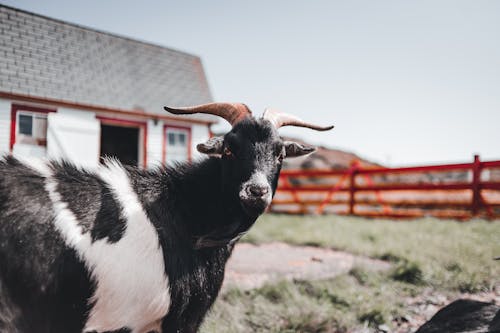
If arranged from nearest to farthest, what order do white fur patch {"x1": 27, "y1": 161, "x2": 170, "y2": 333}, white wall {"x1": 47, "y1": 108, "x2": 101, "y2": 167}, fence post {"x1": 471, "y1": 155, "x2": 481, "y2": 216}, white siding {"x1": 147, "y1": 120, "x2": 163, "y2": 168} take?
white fur patch {"x1": 27, "y1": 161, "x2": 170, "y2": 333} < fence post {"x1": 471, "y1": 155, "x2": 481, "y2": 216} < white wall {"x1": 47, "y1": 108, "x2": 101, "y2": 167} < white siding {"x1": 147, "y1": 120, "x2": 163, "y2": 168}

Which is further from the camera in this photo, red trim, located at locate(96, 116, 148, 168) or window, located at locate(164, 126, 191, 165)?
window, located at locate(164, 126, 191, 165)

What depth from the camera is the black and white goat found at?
1.90 m

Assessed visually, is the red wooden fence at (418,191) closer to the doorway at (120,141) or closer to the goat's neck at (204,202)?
the doorway at (120,141)

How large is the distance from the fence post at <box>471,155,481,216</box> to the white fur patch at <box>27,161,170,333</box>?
8443mm

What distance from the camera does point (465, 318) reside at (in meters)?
2.67

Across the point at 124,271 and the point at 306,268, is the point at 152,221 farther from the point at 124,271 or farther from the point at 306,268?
the point at 306,268

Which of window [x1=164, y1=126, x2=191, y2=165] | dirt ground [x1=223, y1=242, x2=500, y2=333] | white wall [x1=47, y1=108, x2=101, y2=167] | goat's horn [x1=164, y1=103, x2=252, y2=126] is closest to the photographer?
goat's horn [x1=164, y1=103, x2=252, y2=126]

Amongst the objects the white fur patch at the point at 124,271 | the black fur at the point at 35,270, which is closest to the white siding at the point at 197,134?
the white fur patch at the point at 124,271

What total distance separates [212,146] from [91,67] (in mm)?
8875

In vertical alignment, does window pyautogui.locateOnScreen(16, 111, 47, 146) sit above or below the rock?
above

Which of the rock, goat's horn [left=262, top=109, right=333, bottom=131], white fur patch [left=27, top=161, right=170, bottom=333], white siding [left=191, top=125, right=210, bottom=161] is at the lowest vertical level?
the rock

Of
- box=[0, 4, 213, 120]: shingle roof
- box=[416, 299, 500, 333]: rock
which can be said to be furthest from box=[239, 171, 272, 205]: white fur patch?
box=[0, 4, 213, 120]: shingle roof

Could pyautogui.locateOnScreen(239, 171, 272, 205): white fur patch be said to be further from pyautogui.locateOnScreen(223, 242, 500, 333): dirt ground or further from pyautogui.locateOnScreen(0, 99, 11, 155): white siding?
pyautogui.locateOnScreen(0, 99, 11, 155): white siding

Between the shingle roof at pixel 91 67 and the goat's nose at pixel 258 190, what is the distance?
692cm
